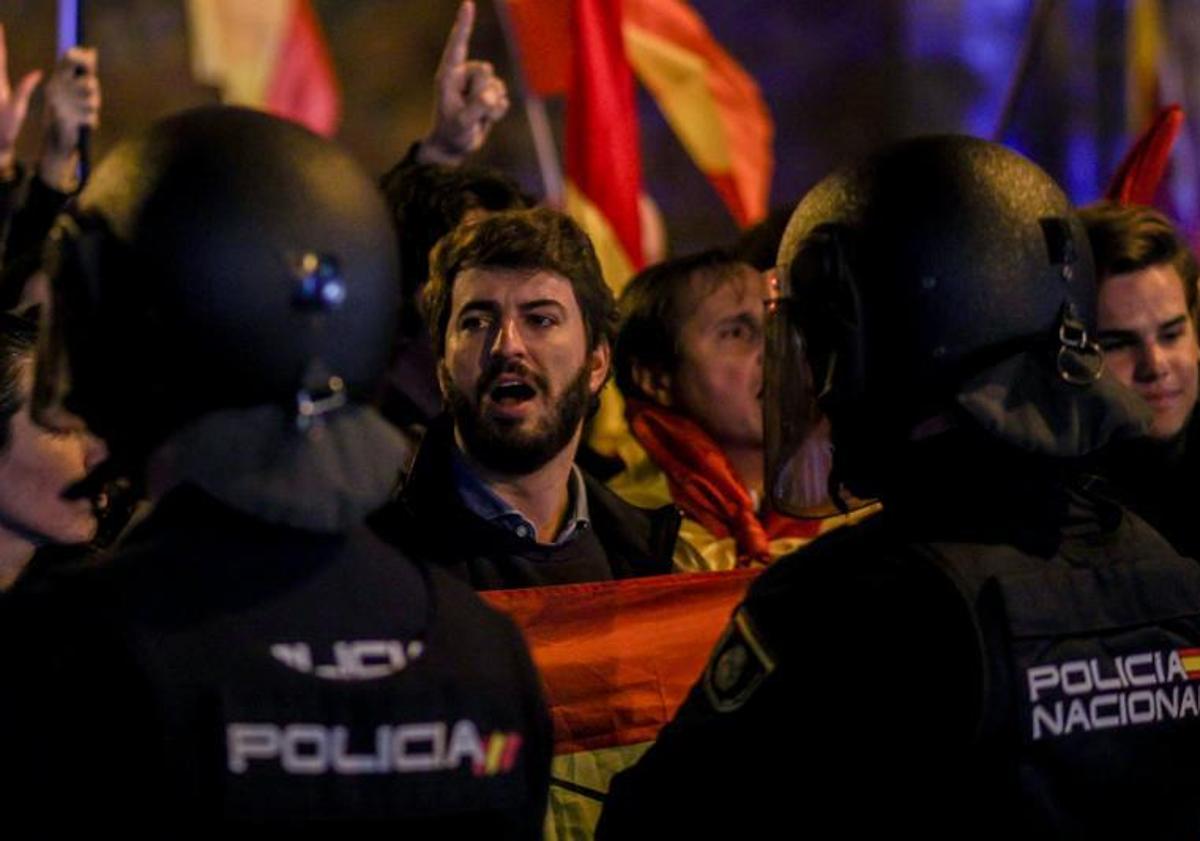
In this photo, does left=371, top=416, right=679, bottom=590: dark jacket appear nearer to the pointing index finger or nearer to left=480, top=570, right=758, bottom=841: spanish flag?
left=480, top=570, right=758, bottom=841: spanish flag

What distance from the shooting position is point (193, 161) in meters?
2.55

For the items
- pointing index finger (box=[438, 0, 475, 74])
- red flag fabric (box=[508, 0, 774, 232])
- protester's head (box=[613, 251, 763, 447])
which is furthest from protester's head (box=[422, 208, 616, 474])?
red flag fabric (box=[508, 0, 774, 232])

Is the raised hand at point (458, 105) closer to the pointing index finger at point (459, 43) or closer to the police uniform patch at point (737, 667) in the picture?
the pointing index finger at point (459, 43)

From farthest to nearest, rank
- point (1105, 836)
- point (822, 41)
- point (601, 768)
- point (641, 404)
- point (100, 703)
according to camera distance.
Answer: point (822, 41), point (641, 404), point (601, 768), point (1105, 836), point (100, 703)

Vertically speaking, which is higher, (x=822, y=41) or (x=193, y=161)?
(x=193, y=161)

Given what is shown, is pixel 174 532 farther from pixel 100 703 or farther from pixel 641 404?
pixel 641 404

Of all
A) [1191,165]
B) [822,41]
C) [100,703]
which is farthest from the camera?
[822,41]

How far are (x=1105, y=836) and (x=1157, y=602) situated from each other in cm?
37

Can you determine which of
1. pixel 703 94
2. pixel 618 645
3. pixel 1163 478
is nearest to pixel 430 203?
pixel 618 645

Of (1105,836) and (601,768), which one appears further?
(601,768)

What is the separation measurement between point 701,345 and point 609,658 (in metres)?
1.55

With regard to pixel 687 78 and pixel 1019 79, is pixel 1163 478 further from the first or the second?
pixel 1019 79

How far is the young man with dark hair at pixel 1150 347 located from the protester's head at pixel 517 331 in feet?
4.08

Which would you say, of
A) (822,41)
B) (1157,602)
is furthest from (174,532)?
(822,41)
